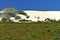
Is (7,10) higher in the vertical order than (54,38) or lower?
higher

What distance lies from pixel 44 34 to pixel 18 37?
1.88 metres

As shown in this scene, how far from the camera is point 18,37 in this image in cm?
1526

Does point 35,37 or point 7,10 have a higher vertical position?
point 7,10

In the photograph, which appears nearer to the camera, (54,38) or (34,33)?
(54,38)

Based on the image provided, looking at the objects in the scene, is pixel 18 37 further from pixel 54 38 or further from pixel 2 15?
pixel 2 15

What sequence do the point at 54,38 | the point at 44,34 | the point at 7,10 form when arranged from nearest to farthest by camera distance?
the point at 54,38 → the point at 44,34 → the point at 7,10

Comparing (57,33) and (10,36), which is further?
(57,33)

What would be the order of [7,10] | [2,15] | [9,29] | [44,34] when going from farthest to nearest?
[7,10]
[2,15]
[9,29]
[44,34]

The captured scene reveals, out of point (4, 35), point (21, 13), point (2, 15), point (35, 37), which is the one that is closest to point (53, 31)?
point (35, 37)

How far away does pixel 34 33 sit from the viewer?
16.5 metres

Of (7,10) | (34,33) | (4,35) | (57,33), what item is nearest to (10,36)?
(4,35)

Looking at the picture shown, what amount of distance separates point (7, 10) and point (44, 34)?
15917 mm

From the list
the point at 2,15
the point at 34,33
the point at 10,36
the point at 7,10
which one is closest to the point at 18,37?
the point at 10,36

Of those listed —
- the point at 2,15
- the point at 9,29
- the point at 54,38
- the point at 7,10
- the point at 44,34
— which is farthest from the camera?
the point at 7,10
